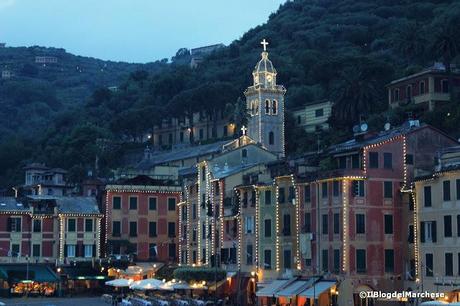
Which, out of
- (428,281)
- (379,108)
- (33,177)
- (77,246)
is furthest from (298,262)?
(33,177)

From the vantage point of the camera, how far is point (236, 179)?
301 feet

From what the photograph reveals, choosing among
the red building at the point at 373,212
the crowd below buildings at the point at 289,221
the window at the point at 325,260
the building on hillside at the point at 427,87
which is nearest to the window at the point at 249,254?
the crowd below buildings at the point at 289,221

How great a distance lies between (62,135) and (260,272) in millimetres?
105309

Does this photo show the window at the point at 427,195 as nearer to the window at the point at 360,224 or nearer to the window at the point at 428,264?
the window at the point at 428,264

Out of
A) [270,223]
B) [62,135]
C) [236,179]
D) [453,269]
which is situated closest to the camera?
[453,269]

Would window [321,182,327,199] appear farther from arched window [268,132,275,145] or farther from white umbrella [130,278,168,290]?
arched window [268,132,275,145]

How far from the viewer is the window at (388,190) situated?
240ft

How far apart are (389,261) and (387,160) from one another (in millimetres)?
7263

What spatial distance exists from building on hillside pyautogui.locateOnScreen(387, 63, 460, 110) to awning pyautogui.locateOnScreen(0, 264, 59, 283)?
4328 centimetres

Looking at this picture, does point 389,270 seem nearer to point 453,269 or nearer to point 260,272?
point 453,269

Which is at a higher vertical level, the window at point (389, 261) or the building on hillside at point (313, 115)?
the building on hillside at point (313, 115)

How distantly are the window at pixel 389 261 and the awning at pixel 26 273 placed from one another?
4300 centimetres

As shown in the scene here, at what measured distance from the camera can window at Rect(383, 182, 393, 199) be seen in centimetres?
7300

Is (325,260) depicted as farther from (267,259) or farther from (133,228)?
(133,228)
